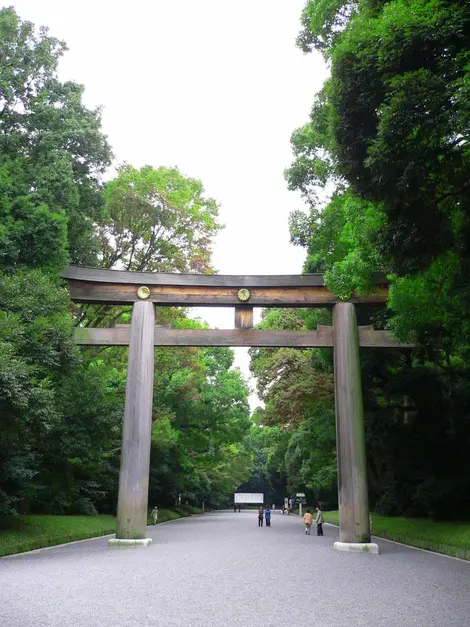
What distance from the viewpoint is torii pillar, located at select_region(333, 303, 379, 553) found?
13.0m

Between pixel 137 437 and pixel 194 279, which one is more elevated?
pixel 194 279

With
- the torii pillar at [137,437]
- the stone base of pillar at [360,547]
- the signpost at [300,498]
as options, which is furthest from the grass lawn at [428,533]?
the signpost at [300,498]

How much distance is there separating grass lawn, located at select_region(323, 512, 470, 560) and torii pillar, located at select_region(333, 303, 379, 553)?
6.05ft

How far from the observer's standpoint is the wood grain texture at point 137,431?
13.2 metres

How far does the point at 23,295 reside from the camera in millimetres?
12609

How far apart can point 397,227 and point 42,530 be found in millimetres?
12759

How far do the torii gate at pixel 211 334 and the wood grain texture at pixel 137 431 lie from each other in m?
0.03

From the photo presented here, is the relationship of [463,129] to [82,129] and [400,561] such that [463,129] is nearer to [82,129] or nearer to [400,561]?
[400,561]

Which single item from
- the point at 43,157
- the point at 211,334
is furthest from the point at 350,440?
the point at 43,157

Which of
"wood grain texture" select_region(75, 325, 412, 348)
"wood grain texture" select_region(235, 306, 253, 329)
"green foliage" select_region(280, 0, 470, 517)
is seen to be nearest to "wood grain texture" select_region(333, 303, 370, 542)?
"wood grain texture" select_region(75, 325, 412, 348)

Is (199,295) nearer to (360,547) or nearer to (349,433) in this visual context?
(349,433)

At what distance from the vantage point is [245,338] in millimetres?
14805

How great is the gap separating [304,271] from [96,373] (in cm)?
869

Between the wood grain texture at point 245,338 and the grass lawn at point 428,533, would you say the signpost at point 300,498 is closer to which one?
the grass lawn at point 428,533
